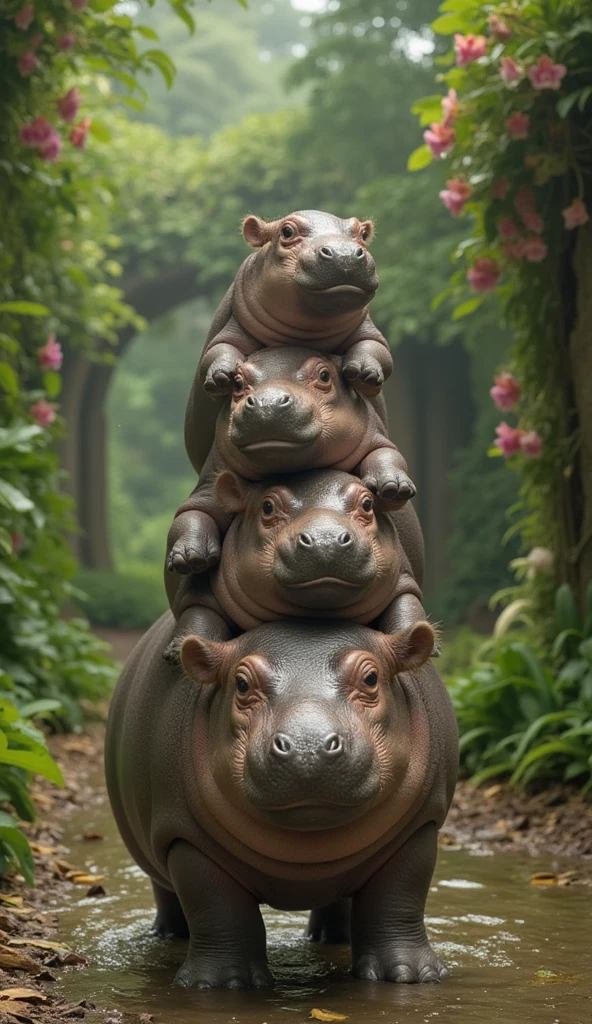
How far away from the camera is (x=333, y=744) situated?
9.48 feet

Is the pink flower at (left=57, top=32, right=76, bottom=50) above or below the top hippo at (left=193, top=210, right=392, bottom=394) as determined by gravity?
above

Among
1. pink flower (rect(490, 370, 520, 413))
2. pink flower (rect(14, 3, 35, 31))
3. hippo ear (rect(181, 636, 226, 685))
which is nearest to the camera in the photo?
hippo ear (rect(181, 636, 226, 685))

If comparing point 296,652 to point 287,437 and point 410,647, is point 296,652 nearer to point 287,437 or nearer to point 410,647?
point 410,647

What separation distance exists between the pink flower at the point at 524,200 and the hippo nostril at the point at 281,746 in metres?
4.03

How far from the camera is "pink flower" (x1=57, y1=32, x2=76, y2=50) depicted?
651cm

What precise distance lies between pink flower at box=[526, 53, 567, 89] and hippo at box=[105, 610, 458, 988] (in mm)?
3273

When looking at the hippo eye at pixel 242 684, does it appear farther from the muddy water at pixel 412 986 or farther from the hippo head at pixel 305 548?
the muddy water at pixel 412 986

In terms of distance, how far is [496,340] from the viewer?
16.0m

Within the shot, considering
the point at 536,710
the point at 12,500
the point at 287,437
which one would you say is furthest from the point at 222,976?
the point at 536,710

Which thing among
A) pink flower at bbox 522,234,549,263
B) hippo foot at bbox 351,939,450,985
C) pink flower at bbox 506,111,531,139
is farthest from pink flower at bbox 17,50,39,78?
hippo foot at bbox 351,939,450,985

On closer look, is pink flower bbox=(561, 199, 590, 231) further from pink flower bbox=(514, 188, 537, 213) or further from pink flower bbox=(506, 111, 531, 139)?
pink flower bbox=(506, 111, 531, 139)

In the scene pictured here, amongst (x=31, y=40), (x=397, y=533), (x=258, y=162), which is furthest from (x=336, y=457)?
(x=258, y=162)

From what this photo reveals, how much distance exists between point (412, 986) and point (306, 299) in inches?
65.6

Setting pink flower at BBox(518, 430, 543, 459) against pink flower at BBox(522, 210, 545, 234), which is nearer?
pink flower at BBox(522, 210, 545, 234)
